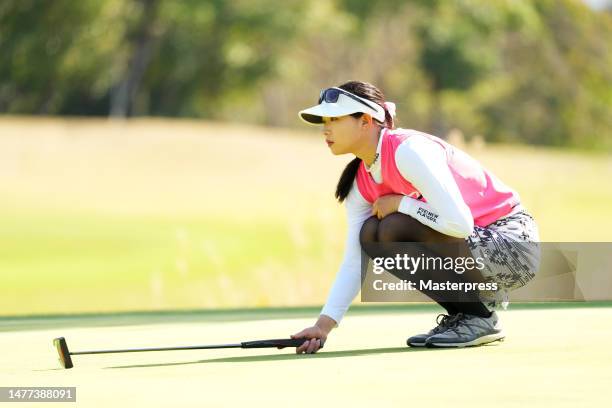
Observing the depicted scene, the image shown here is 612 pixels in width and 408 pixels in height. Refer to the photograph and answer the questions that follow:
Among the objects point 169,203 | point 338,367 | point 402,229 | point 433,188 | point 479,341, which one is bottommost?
point 338,367

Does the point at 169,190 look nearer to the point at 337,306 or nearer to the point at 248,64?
the point at 248,64

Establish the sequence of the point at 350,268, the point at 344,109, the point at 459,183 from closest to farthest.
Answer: the point at 344,109
the point at 459,183
the point at 350,268

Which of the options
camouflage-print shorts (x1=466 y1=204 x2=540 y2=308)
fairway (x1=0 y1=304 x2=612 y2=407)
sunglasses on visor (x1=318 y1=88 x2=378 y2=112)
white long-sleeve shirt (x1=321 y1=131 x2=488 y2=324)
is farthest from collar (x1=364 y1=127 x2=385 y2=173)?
fairway (x1=0 y1=304 x2=612 y2=407)

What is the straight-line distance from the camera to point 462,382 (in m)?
4.79

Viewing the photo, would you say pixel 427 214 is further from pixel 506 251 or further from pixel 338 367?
pixel 338 367

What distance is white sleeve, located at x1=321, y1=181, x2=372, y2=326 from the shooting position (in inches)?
245

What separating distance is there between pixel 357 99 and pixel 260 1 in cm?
4914

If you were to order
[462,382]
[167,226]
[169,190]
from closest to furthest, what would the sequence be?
[462,382]
[167,226]
[169,190]

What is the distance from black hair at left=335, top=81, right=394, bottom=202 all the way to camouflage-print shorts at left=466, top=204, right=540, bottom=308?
575mm

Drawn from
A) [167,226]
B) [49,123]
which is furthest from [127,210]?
[49,123]

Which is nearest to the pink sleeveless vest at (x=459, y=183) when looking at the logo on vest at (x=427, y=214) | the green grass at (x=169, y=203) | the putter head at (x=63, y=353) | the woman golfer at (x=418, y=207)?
the woman golfer at (x=418, y=207)

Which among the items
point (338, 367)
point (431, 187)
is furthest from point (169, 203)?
point (338, 367)

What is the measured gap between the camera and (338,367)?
5.38 metres

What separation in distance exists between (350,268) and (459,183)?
60 centimetres
